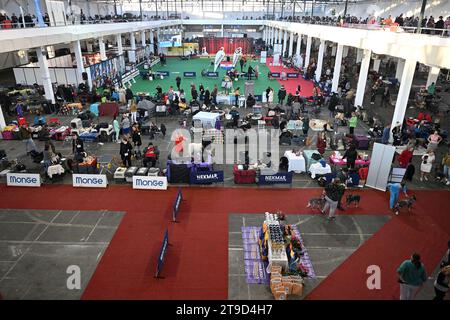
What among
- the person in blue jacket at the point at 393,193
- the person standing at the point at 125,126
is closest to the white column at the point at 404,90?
the person in blue jacket at the point at 393,193

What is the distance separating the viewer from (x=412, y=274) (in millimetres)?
7105

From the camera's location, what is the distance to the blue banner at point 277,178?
1321 centimetres

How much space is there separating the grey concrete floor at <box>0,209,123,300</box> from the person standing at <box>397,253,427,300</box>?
24.9 feet

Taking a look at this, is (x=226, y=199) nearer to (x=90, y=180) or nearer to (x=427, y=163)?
(x=90, y=180)

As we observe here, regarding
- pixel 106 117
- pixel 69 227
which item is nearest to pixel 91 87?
pixel 106 117

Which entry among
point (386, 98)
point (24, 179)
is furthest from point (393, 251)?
point (386, 98)

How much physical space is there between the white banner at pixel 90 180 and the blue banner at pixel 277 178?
623cm

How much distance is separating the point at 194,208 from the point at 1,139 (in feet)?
43.0

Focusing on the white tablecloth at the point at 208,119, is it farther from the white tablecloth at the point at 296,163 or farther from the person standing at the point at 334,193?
the person standing at the point at 334,193

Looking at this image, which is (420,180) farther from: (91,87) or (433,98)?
(91,87)

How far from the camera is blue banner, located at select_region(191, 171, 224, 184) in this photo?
13.3m

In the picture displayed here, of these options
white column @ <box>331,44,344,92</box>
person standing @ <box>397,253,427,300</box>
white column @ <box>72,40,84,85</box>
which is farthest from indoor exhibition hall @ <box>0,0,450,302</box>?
white column @ <box>72,40,84,85</box>

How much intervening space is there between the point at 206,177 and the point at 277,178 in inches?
113
